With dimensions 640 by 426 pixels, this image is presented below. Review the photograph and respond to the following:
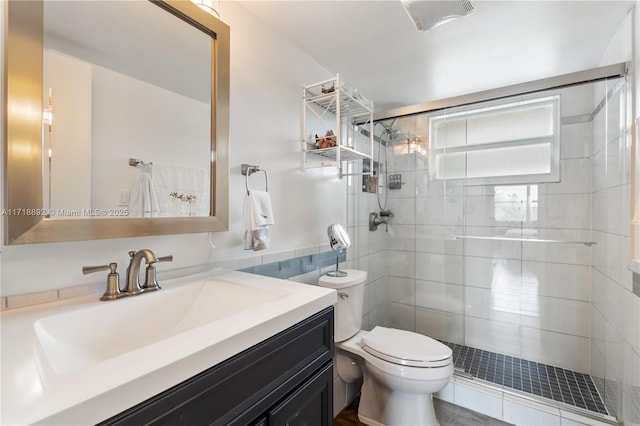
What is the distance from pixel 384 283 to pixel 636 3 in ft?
7.37

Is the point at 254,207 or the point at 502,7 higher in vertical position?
the point at 502,7

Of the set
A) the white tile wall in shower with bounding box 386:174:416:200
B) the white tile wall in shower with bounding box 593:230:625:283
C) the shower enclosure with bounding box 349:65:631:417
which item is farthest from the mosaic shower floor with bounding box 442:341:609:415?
the white tile wall in shower with bounding box 386:174:416:200

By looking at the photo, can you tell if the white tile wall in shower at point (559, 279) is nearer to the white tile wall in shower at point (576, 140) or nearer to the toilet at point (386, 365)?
the white tile wall in shower at point (576, 140)

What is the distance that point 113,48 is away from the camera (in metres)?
0.92

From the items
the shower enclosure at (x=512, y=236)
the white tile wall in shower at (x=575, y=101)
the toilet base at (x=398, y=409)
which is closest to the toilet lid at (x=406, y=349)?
the toilet base at (x=398, y=409)

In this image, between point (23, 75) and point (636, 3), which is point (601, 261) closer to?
point (636, 3)

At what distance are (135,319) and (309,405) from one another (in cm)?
58

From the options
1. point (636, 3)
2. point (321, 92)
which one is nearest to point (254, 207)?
point (321, 92)

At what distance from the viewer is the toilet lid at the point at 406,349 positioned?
1465 millimetres

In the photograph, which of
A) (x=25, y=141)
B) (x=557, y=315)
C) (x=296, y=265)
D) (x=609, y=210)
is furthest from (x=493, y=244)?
(x=25, y=141)

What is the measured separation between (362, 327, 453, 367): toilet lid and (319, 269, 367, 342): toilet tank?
0.11 meters

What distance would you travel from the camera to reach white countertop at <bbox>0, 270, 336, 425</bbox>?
1.29 feet

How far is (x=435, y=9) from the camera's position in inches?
44.0

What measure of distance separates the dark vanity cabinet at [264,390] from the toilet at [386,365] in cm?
64
